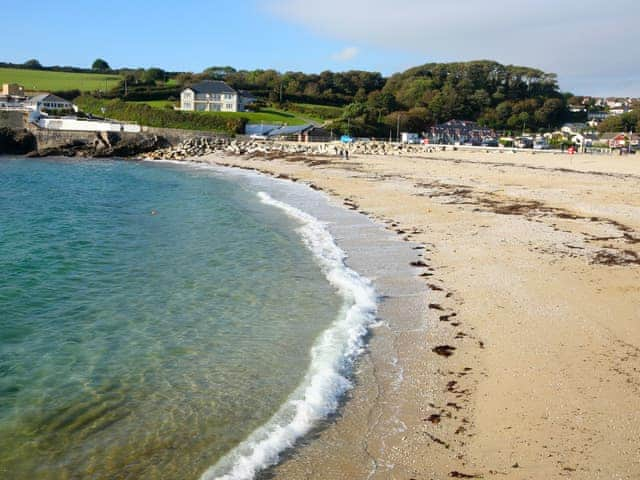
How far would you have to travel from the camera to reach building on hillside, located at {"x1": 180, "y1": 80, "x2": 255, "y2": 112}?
7738 centimetres

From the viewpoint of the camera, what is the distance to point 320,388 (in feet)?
22.1

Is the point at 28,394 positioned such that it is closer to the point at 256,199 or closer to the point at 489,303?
the point at 489,303

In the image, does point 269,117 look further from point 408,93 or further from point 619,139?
point 619,139

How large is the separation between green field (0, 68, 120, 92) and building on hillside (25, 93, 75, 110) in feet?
41.9

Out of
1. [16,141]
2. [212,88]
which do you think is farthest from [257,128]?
[16,141]

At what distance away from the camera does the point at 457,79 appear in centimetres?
10456

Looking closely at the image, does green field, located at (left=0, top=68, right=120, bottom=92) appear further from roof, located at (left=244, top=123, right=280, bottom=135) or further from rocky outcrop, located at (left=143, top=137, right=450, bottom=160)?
rocky outcrop, located at (left=143, top=137, right=450, bottom=160)

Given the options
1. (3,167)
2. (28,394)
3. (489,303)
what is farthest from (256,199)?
(3,167)

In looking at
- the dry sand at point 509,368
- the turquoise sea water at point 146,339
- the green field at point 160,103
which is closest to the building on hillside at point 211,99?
the green field at point 160,103

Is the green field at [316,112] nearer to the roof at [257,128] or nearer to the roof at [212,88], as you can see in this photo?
the roof at [212,88]

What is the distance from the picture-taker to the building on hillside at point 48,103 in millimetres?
69938

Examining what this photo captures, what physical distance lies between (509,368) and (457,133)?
70.5 m

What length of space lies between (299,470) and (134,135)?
60.2 meters

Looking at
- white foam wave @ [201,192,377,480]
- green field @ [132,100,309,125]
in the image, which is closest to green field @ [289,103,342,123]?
green field @ [132,100,309,125]
